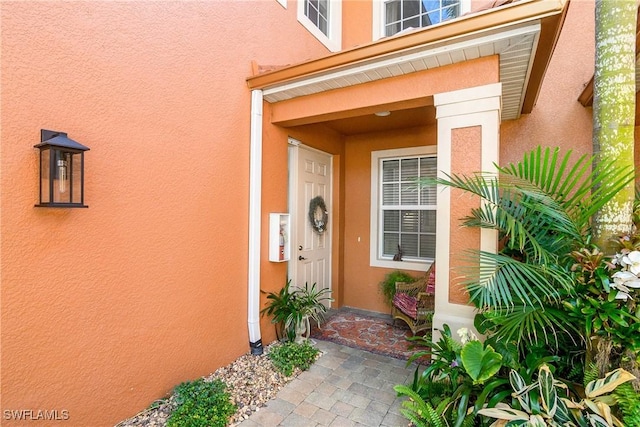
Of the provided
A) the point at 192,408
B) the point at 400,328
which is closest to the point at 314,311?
the point at 400,328

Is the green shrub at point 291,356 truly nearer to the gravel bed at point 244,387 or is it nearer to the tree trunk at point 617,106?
the gravel bed at point 244,387

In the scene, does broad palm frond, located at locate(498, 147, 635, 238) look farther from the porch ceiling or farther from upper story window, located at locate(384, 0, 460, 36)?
upper story window, located at locate(384, 0, 460, 36)

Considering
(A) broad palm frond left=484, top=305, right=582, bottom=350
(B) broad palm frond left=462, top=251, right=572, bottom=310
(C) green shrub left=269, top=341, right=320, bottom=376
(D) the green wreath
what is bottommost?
(C) green shrub left=269, top=341, right=320, bottom=376

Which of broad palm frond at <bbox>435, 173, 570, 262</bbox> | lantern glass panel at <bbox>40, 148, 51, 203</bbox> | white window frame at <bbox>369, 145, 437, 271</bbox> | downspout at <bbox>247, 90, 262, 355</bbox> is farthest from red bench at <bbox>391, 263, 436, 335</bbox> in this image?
lantern glass panel at <bbox>40, 148, 51, 203</bbox>

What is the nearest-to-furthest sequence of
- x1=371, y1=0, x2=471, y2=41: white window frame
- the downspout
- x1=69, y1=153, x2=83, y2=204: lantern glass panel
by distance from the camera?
x1=69, y1=153, x2=83, y2=204: lantern glass panel < the downspout < x1=371, y1=0, x2=471, y2=41: white window frame

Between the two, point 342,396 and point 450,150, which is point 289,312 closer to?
point 342,396

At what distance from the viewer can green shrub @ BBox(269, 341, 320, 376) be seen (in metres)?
3.03

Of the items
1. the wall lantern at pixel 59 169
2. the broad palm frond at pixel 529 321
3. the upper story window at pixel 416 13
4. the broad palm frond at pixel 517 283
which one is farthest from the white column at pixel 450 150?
the upper story window at pixel 416 13

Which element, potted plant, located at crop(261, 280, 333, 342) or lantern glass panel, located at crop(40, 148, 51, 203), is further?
potted plant, located at crop(261, 280, 333, 342)

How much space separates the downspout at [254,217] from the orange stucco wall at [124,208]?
0.07m

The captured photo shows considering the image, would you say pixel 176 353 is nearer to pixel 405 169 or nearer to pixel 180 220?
pixel 180 220

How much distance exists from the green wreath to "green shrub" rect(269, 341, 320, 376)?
5.92 feet

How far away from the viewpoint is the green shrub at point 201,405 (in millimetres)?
2172

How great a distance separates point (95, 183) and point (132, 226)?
1.32ft
